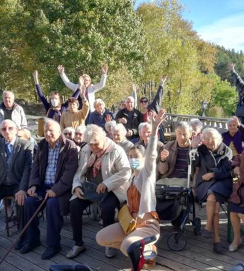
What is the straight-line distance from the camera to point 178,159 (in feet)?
13.0

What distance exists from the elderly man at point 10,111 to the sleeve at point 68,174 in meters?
2.10

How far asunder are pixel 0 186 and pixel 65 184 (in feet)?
2.98

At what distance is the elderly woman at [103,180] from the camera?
350 cm

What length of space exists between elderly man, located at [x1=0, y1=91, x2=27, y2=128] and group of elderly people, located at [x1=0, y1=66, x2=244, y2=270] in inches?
57.0

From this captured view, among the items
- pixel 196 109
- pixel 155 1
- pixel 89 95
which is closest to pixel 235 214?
pixel 89 95

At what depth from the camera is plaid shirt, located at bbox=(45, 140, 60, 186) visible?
3.82 meters

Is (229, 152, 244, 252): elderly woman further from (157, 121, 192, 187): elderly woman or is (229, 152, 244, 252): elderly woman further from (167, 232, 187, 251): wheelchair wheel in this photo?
(157, 121, 192, 187): elderly woman

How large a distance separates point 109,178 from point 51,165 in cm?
69

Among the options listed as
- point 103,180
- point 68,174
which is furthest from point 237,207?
point 68,174

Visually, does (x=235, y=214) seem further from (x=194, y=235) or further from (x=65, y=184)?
(x=65, y=184)

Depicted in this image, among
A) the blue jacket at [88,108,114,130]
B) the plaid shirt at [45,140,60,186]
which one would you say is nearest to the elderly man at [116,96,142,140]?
the blue jacket at [88,108,114,130]

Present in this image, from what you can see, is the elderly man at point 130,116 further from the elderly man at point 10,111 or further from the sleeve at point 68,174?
the sleeve at point 68,174

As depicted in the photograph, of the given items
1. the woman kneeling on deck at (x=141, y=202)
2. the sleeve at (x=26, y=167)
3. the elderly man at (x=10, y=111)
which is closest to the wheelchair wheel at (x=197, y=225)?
the woman kneeling on deck at (x=141, y=202)

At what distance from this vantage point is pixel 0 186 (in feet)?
13.5
